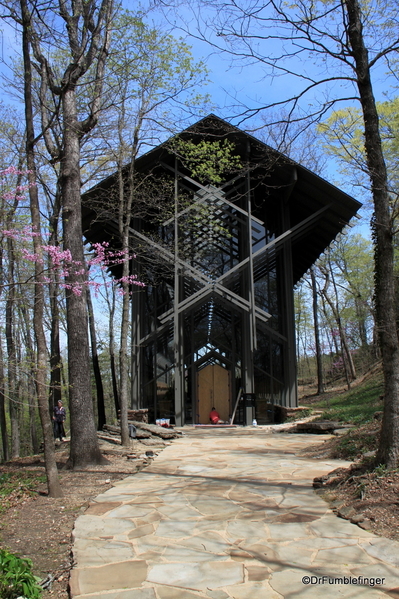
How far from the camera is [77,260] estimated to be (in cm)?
791

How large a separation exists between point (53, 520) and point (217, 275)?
13520 millimetres

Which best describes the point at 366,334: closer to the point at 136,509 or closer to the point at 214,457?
the point at 214,457

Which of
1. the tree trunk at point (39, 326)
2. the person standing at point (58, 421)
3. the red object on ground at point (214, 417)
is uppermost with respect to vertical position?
the tree trunk at point (39, 326)

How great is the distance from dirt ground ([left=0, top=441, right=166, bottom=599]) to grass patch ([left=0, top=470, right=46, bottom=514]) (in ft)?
0.12

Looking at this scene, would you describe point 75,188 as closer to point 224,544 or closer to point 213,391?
point 224,544

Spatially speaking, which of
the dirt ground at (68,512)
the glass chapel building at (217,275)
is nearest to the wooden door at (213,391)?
the glass chapel building at (217,275)

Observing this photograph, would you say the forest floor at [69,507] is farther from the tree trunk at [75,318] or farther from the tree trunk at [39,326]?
the tree trunk at [75,318]

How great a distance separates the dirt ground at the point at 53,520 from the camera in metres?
3.58

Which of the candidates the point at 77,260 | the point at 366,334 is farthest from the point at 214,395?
the point at 366,334

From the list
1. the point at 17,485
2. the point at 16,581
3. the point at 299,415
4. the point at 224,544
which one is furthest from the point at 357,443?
the point at 299,415

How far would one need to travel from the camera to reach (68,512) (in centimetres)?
516

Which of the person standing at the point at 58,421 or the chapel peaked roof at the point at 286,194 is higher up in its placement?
the chapel peaked roof at the point at 286,194

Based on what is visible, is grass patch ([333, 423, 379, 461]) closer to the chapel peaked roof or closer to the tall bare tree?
the tall bare tree

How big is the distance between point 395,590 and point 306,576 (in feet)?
1.96
